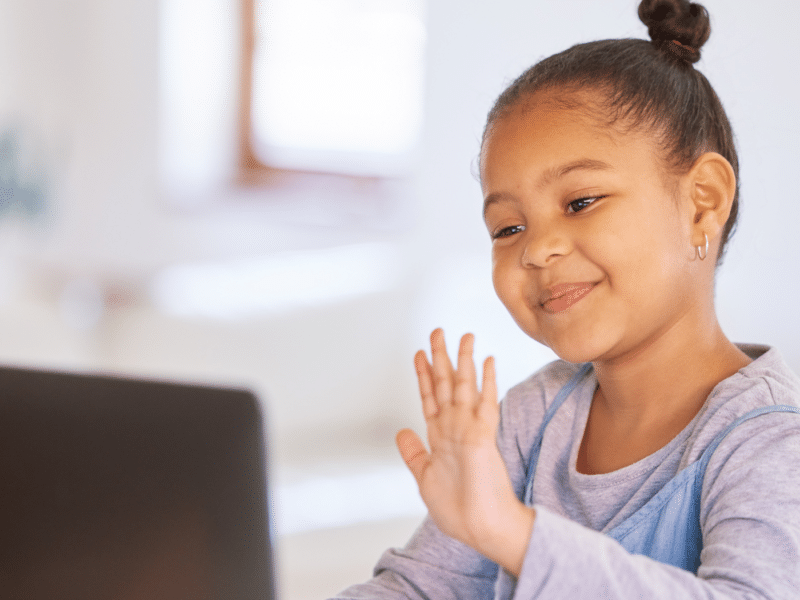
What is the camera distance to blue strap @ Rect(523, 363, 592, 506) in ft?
Result: 2.56

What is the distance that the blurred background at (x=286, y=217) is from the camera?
2.65 metres

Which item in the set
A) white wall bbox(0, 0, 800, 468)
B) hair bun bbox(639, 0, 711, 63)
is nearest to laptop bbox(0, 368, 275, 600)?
hair bun bbox(639, 0, 711, 63)

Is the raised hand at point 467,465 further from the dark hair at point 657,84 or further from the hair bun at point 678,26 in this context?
the hair bun at point 678,26

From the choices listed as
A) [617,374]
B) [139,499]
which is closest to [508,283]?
[617,374]

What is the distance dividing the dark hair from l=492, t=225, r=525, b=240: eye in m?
0.11

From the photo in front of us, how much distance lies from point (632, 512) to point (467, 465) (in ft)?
0.72

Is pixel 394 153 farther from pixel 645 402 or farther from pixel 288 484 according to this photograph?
pixel 645 402

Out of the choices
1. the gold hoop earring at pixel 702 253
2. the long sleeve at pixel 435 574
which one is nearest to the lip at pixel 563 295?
the gold hoop earring at pixel 702 253

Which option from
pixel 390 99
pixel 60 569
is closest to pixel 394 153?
pixel 390 99

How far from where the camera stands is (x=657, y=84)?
30.0 inches

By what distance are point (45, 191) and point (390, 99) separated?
139cm

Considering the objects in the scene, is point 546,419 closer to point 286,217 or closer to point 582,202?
point 582,202

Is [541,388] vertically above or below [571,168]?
below

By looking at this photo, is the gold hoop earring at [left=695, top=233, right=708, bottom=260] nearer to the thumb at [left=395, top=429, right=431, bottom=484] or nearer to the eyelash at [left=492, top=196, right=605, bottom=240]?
the eyelash at [left=492, top=196, right=605, bottom=240]
